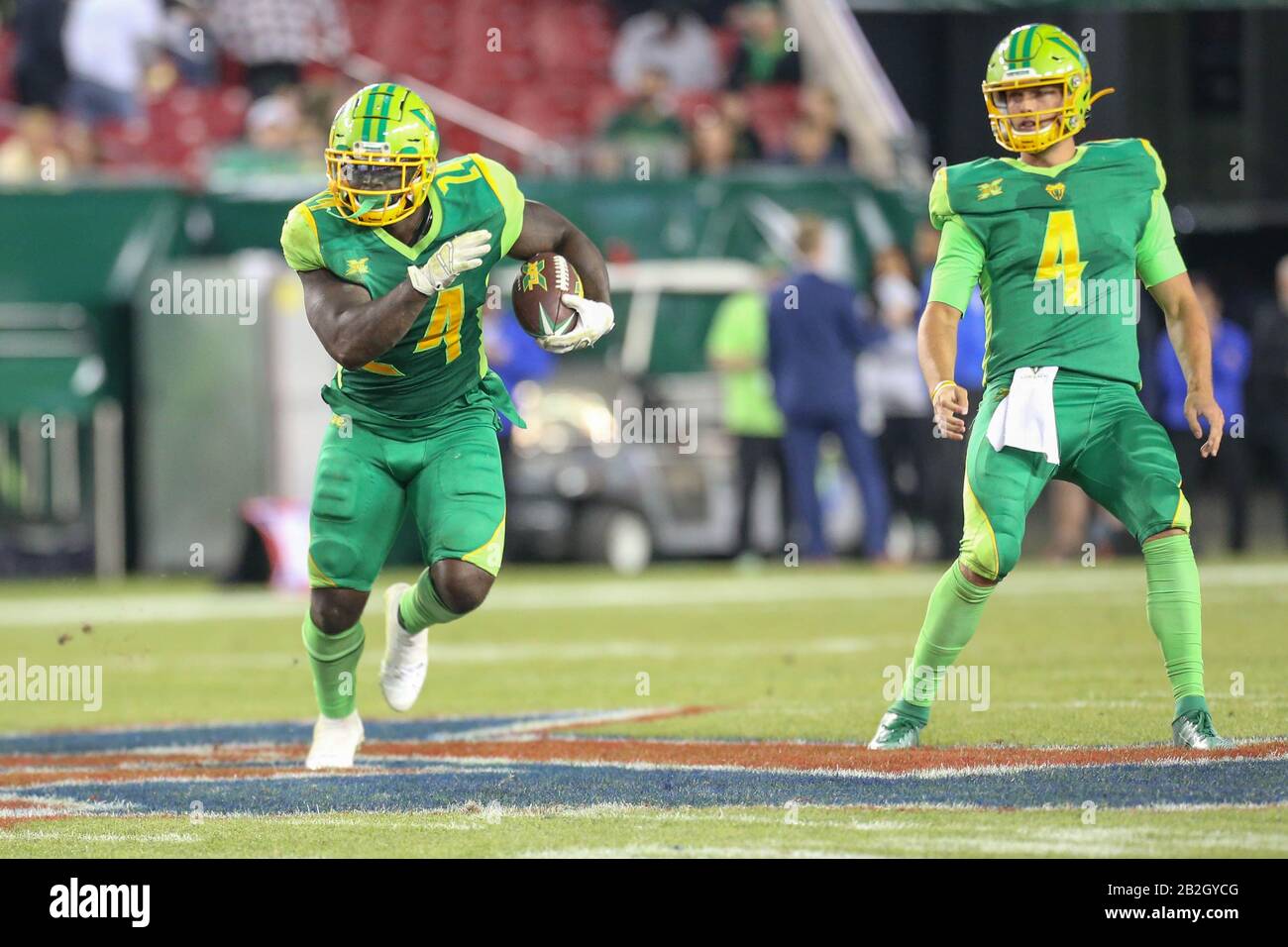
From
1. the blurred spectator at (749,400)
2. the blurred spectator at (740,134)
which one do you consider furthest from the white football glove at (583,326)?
the blurred spectator at (740,134)

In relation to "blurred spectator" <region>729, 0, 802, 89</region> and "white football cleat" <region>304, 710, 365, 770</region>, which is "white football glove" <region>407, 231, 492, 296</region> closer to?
"white football cleat" <region>304, 710, 365, 770</region>

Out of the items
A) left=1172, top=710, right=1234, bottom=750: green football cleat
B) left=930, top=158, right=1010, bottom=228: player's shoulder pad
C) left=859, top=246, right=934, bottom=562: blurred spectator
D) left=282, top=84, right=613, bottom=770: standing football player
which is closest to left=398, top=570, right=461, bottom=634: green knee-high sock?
left=282, top=84, right=613, bottom=770: standing football player

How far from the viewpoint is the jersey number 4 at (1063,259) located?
6.71 m

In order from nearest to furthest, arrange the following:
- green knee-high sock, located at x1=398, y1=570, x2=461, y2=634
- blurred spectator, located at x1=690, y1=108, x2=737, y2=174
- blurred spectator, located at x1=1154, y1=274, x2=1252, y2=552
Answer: green knee-high sock, located at x1=398, y1=570, x2=461, y2=634 < blurred spectator, located at x1=1154, y1=274, x2=1252, y2=552 < blurred spectator, located at x1=690, y1=108, x2=737, y2=174

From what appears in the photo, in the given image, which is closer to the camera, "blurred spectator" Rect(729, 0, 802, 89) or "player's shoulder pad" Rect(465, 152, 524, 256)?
"player's shoulder pad" Rect(465, 152, 524, 256)

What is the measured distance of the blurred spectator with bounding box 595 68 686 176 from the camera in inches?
711

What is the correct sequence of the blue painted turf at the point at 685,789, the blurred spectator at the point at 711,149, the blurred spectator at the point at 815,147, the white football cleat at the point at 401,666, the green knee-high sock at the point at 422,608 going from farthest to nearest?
1. the blurred spectator at the point at 815,147
2. the blurred spectator at the point at 711,149
3. the white football cleat at the point at 401,666
4. the green knee-high sock at the point at 422,608
5. the blue painted turf at the point at 685,789

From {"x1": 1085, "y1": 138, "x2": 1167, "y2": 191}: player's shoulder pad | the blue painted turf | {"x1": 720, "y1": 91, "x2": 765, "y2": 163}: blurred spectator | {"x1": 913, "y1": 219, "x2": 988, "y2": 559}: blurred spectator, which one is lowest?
the blue painted turf

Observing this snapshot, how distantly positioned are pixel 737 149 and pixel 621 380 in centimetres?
278

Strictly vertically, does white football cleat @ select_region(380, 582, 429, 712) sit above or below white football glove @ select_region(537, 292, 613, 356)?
below

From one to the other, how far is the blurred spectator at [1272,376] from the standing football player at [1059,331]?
972cm

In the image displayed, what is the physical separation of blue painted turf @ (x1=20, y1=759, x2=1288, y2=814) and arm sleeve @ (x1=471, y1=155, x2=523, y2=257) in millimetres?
1666

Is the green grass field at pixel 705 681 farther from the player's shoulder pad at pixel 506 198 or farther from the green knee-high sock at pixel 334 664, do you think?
the player's shoulder pad at pixel 506 198

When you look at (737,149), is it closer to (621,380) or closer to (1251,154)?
(621,380)
